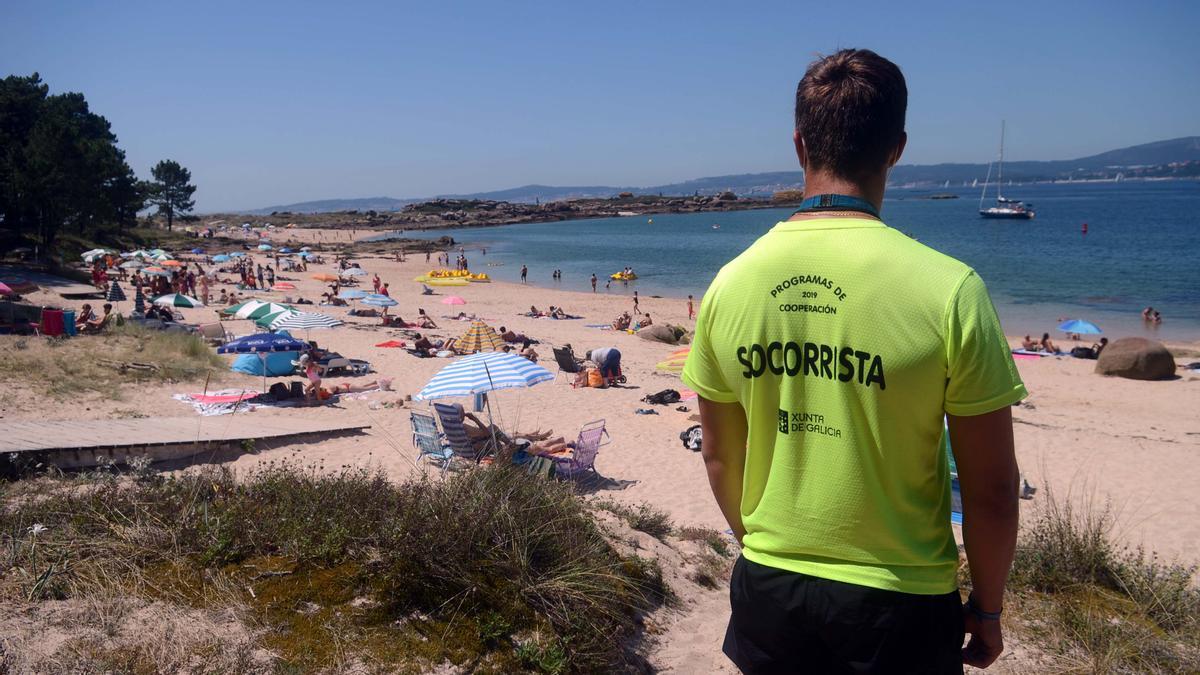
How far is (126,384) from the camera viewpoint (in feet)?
36.3

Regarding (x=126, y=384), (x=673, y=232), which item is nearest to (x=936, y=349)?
(x=126, y=384)

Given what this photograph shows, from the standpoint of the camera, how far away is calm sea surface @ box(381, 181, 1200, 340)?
89.2ft

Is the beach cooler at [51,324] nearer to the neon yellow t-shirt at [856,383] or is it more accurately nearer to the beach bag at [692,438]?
the beach bag at [692,438]

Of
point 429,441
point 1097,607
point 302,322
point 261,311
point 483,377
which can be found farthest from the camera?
point 261,311

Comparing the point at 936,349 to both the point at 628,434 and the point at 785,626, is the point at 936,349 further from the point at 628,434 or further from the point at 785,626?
the point at 628,434

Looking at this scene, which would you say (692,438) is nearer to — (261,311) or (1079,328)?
(261,311)

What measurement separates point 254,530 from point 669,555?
2.45 metres

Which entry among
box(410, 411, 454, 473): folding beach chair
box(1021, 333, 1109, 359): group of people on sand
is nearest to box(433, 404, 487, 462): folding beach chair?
box(410, 411, 454, 473): folding beach chair

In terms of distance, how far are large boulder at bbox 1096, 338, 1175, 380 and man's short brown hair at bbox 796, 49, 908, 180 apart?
1761cm

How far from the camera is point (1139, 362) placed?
15664 mm

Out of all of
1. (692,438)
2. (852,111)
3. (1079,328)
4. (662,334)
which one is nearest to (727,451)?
(852,111)

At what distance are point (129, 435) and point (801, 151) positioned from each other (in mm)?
7692

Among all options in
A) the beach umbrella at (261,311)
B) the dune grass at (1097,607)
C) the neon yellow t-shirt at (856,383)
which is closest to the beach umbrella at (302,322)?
the beach umbrella at (261,311)

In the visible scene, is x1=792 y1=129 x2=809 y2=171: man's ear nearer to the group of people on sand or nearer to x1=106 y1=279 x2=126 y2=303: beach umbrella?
the group of people on sand
